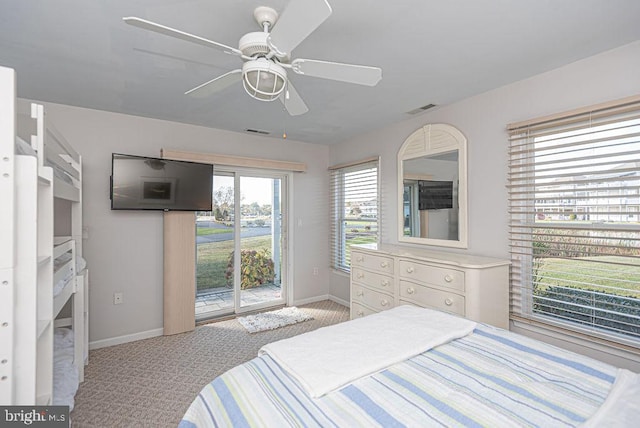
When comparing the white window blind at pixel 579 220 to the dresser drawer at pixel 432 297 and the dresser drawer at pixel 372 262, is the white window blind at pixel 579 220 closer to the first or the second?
the dresser drawer at pixel 432 297

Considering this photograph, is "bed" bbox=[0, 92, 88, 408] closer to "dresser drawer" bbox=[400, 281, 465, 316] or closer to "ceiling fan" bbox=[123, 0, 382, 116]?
"ceiling fan" bbox=[123, 0, 382, 116]

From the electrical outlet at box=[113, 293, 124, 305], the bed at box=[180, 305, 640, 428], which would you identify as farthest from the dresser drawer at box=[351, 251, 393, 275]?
the electrical outlet at box=[113, 293, 124, 305]

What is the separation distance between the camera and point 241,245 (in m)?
4.25

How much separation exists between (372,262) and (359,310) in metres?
0.59

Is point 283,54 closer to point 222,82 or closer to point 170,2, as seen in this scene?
point 222,82

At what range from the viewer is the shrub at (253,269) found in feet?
13.7

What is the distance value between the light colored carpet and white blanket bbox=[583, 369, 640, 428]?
225 centimetres

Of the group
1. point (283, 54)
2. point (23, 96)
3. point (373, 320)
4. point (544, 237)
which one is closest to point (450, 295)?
point (544, 237)

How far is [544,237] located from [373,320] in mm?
1608

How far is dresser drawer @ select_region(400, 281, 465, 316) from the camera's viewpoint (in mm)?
2451

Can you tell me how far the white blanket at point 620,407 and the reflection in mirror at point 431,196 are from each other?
76.9 inches

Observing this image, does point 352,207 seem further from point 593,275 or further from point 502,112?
point 593,275

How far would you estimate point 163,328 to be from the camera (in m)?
3.55

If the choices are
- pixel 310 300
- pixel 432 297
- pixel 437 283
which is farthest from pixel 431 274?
pixel 310 300
